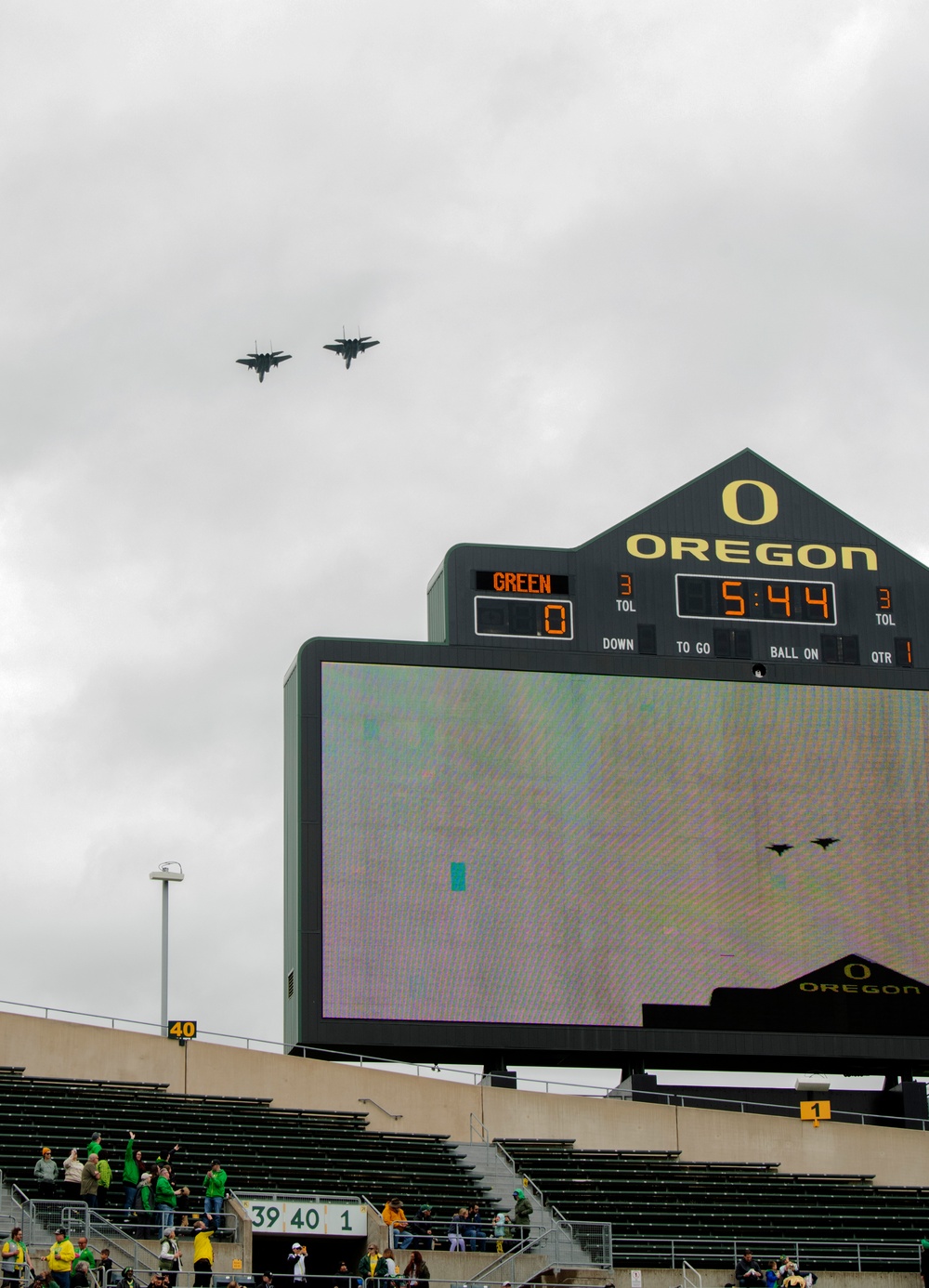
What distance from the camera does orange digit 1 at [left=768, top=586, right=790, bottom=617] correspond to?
3400 centimetres

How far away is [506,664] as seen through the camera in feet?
107

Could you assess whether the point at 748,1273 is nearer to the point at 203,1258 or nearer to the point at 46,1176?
the point at 203,1258

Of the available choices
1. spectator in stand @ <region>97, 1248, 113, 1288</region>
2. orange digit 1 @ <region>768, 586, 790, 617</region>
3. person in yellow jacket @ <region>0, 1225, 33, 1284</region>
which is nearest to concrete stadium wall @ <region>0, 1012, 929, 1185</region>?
orange digit 1 @ <region>768, 586, 790, 617</region>

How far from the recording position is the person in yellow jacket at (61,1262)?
21.2 meters

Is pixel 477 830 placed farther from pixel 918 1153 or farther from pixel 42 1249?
pixel 42 1249

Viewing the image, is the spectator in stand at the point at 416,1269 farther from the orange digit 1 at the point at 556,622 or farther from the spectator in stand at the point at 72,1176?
the orange digit 1 at the point at 556,622

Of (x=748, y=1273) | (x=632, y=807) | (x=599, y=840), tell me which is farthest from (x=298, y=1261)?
(x=632, y=807)

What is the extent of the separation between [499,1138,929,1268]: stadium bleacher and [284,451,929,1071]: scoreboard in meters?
1.53

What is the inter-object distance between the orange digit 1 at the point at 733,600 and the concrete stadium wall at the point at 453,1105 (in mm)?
7348

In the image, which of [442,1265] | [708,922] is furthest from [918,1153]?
[442,1265]

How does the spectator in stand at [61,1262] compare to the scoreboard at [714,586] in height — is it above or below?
below

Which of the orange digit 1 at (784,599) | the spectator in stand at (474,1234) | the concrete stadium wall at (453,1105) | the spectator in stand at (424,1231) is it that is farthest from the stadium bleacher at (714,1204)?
the orange digit 1 at (784,599)

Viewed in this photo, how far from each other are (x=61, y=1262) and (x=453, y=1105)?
1099 cm

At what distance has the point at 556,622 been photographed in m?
33.3
